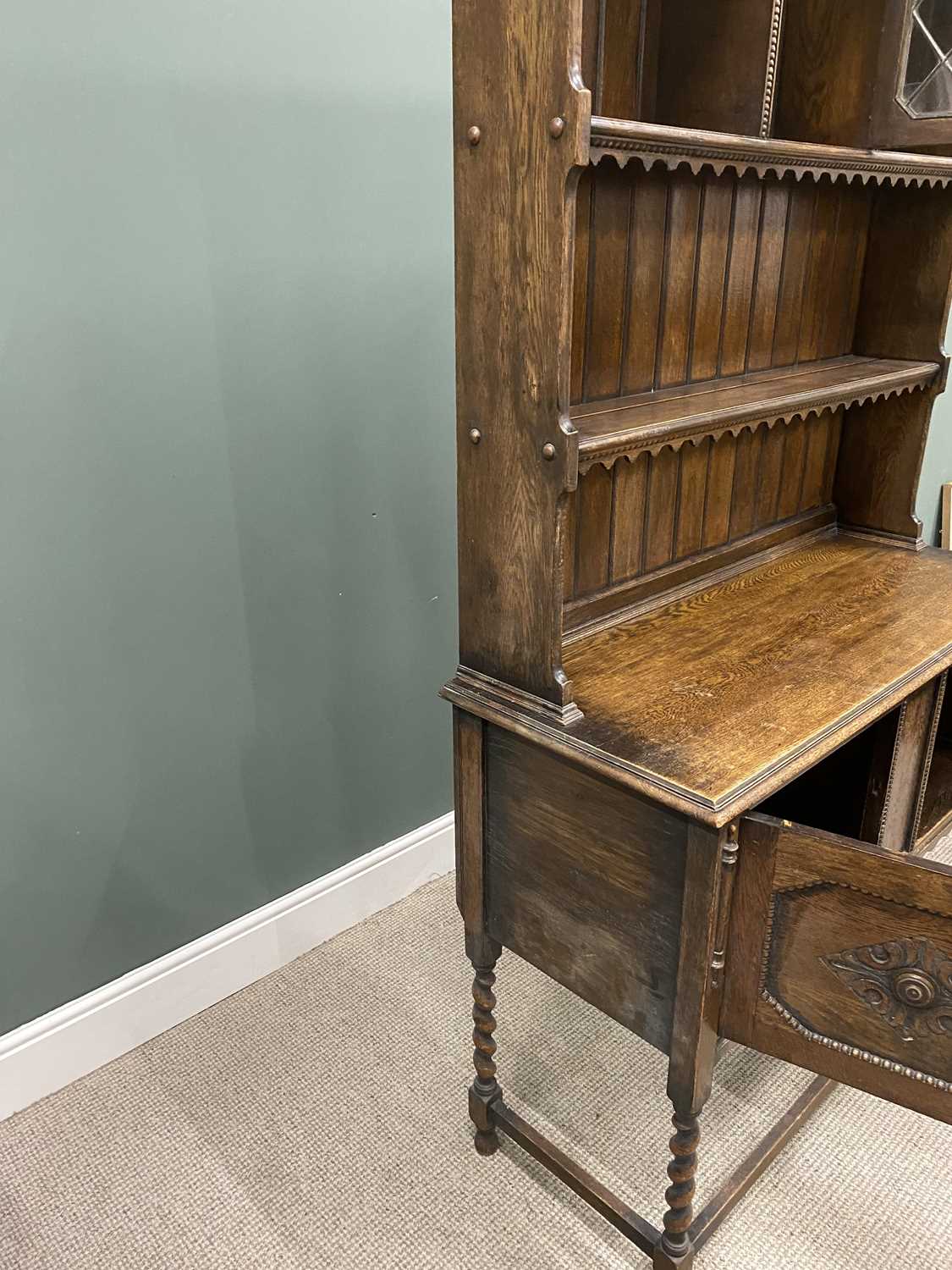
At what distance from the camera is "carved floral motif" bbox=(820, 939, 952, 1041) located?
1010mm

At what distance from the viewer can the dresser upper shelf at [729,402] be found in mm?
1185

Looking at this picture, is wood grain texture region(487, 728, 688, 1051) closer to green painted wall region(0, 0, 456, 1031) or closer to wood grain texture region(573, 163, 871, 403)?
wood grain texture region(573, 163, 871, 403)

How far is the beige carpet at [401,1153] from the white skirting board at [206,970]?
39 millimetres

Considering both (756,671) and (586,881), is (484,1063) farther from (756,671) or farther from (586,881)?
(756,671)

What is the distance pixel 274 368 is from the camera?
1683 mm

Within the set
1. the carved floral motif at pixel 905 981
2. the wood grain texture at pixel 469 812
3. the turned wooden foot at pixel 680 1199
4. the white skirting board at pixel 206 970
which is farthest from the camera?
the white skirting board at pixel 206 970

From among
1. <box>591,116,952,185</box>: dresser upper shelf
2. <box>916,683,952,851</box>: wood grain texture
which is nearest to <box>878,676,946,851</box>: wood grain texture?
<box>916,683,952,851</box>: wood grain texture

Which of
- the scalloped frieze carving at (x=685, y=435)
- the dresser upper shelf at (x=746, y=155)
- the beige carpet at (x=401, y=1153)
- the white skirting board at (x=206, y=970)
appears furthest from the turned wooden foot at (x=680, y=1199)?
the dresser upper shelf at (x=746, y=155)

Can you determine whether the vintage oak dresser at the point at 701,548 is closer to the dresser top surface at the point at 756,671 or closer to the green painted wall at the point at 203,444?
the dresser top surface at the point at 756,671

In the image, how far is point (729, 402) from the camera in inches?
54.5

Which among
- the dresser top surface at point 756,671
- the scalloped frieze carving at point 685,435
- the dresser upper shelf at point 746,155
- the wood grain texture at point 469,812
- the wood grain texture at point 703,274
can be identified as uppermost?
the dresser upper shelf at point 746,155

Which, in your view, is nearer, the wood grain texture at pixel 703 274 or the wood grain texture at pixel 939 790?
the wood grain texture at pixel 703 274

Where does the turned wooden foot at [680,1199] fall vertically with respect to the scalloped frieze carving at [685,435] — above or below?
below

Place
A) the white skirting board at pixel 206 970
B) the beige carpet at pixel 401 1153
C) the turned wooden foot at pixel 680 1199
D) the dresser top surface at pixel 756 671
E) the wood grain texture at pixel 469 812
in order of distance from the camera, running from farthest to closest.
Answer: the white skirting board at pixel 206 970 < the beige carpet at pixel 401 1153 < the wood grain texture at pixel 469 812 < the turned wooden foot at pixel 680 1199 < the dresser top surface at pixel 756 671
